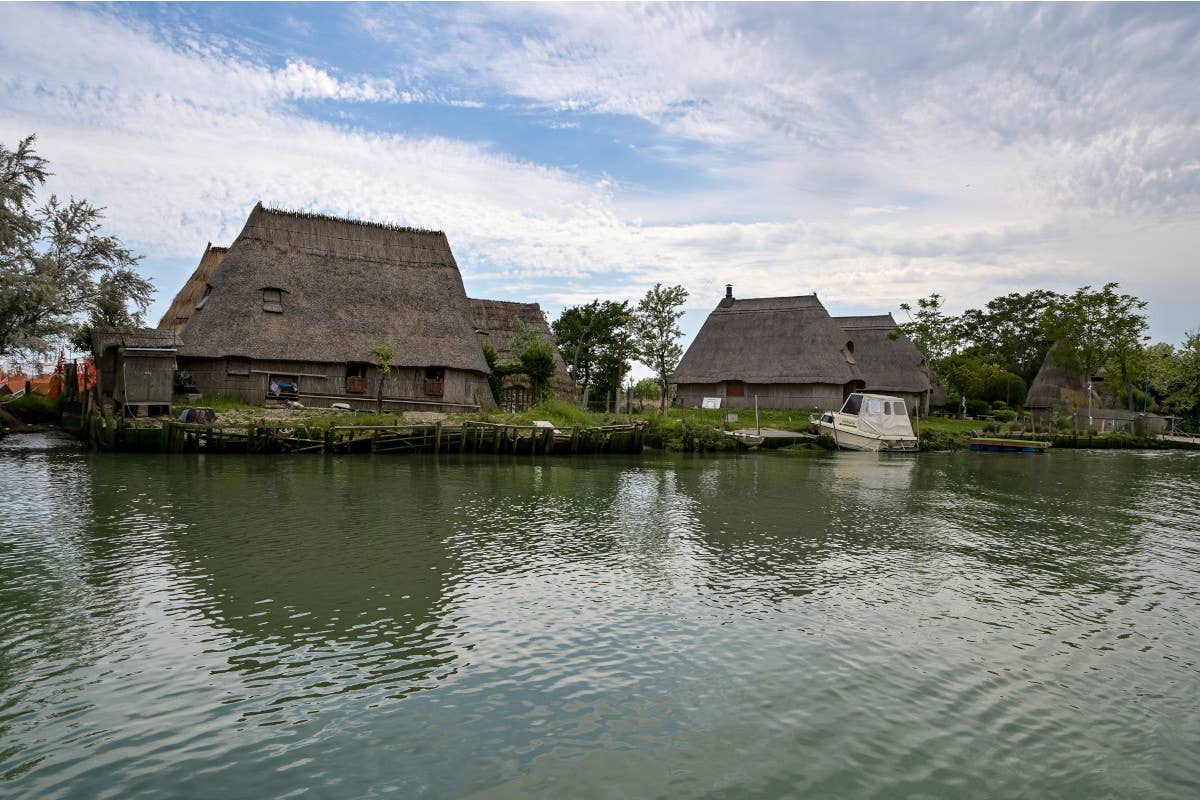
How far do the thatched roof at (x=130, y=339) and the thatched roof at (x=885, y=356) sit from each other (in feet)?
Result: 144

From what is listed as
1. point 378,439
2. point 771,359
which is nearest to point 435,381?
point 378,439

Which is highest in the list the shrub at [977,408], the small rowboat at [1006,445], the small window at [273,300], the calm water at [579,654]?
the small window at [273,300]

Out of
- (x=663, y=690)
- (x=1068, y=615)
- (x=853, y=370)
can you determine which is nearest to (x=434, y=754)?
(x=663, y=690)

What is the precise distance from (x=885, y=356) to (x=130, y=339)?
51069 millimetres

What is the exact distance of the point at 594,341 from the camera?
57938 mm

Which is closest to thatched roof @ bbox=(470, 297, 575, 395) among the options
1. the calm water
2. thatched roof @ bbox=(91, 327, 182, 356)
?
A: thatched roof @ bbox=(91, 327, 182, 356)

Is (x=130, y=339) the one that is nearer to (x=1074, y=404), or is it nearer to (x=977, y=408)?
(x=977, y=408)

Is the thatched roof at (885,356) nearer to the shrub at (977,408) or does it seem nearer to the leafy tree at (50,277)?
the shrub at (977,408)

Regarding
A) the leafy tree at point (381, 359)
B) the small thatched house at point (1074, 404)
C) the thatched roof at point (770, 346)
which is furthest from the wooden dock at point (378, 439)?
the small thatched house at point (1074, 404)

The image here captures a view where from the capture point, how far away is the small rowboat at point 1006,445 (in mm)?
47031

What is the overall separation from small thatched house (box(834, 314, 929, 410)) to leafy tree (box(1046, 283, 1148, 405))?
11.2 m

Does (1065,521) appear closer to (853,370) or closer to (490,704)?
(490,704)

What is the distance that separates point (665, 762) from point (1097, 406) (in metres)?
79.1

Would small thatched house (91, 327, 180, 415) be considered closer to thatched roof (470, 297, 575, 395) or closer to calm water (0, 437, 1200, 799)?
calm water (0, 437, 1200, 799)
